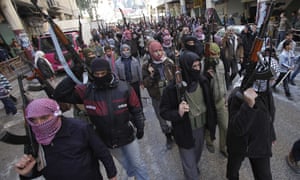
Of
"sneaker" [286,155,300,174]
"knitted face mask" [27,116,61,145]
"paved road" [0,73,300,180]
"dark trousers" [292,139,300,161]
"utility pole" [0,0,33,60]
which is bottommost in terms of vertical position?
"paved road" [0,73,300,180]

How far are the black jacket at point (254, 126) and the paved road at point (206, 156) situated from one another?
39.9 inches

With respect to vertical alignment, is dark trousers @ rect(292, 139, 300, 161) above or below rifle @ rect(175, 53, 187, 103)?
below

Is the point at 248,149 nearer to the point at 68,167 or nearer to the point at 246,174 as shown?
the point at 246,174

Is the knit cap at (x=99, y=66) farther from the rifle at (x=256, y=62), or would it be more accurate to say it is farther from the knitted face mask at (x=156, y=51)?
the rifle at (x=256, y=62)

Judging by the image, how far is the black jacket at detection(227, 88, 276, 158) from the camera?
1.60 metres

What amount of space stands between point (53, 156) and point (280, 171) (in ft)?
9.28

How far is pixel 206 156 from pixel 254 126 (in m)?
1.49

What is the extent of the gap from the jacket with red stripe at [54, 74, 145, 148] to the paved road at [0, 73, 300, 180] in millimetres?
1075

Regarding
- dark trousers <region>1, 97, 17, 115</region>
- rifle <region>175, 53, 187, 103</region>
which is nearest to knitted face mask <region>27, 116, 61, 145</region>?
rifle <region>175, 53, 187, 103</region>

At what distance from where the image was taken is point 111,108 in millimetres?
1922

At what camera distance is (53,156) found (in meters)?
1.45

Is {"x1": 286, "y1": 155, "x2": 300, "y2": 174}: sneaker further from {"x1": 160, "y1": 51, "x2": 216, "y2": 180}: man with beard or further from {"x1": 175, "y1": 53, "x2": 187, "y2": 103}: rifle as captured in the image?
{"x1": 175, "y1": 53, "x2": 187, "y2": 103}: rifle

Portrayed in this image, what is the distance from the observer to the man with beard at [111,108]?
191cm

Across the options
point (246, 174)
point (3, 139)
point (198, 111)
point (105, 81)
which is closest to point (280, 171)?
point (246, 174)
